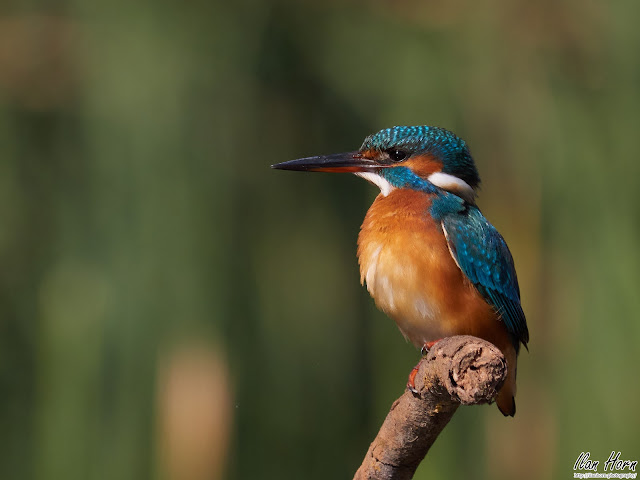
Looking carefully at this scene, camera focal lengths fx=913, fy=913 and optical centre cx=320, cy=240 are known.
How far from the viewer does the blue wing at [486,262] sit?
5.43 feet

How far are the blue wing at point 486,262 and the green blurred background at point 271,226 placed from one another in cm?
24

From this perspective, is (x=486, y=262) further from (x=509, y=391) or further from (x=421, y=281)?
(x=509, y=391)

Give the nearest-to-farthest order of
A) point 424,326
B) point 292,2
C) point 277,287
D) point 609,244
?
point 424,326, point 609,244, point 277,287, point 292,2

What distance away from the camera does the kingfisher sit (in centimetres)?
164

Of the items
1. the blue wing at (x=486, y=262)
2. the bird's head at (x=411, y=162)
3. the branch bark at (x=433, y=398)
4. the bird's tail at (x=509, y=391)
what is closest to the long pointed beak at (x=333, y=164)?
the bird's head at (x=411, y=162)

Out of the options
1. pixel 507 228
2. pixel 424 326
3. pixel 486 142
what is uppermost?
pixel 486 142

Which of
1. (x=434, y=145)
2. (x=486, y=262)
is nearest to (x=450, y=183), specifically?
(x=434, y=145)

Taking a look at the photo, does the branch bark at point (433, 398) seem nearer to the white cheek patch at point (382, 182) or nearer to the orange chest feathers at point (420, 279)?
the orange chest feathers at point (420, 279)

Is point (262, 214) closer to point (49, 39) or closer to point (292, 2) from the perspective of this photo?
point (292, 2)

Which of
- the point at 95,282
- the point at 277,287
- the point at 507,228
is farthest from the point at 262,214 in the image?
the point at 507,228

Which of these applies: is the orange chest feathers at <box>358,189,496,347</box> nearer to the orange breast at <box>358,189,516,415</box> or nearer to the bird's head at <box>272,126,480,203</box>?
the orange breast at <box>358,189,516,415</box>

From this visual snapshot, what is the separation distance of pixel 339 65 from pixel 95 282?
89 centimetres

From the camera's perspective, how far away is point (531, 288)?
199cm

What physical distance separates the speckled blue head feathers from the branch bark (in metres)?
0.63
